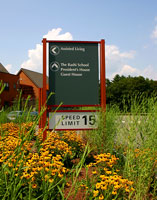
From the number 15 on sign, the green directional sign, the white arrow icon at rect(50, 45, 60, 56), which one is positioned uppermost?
the white arrow icon at rect(50, 45, 60, 56)

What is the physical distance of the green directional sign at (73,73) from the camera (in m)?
5.42

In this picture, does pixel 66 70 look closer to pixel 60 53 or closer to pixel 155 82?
pixel 60 53

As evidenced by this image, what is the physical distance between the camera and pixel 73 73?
18.0 feet

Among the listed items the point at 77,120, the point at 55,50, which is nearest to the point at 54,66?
the point at 55,50

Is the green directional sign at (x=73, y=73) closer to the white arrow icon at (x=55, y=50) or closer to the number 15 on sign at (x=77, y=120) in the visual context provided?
the white arrow icon at (x=55, y=50)

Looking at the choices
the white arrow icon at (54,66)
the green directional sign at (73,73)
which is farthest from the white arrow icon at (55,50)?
the white arrow icon at (54,66)

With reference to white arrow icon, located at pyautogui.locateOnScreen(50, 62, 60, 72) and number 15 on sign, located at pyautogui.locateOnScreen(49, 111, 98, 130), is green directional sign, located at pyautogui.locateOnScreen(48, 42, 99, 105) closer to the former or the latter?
white arrow icon, located at pyautogui.locateOnScreen(50, 62, 60, 72)

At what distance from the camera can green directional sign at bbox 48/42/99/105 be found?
17.8 ft

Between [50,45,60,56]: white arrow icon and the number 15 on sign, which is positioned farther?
[50,45,60,56]: white arrow icon

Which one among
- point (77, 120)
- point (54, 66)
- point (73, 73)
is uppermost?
point (54, 66)

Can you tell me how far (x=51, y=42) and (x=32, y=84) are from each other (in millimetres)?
42857

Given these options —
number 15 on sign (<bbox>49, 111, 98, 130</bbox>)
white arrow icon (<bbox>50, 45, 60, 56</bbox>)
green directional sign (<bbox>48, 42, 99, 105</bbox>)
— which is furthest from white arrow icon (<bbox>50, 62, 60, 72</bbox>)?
number 15 on sign (<bbox>49, 111, 98, 130</bbox>)

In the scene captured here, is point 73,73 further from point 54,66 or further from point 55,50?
point 55,50

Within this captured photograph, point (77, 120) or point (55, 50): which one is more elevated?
point (55, 50)
